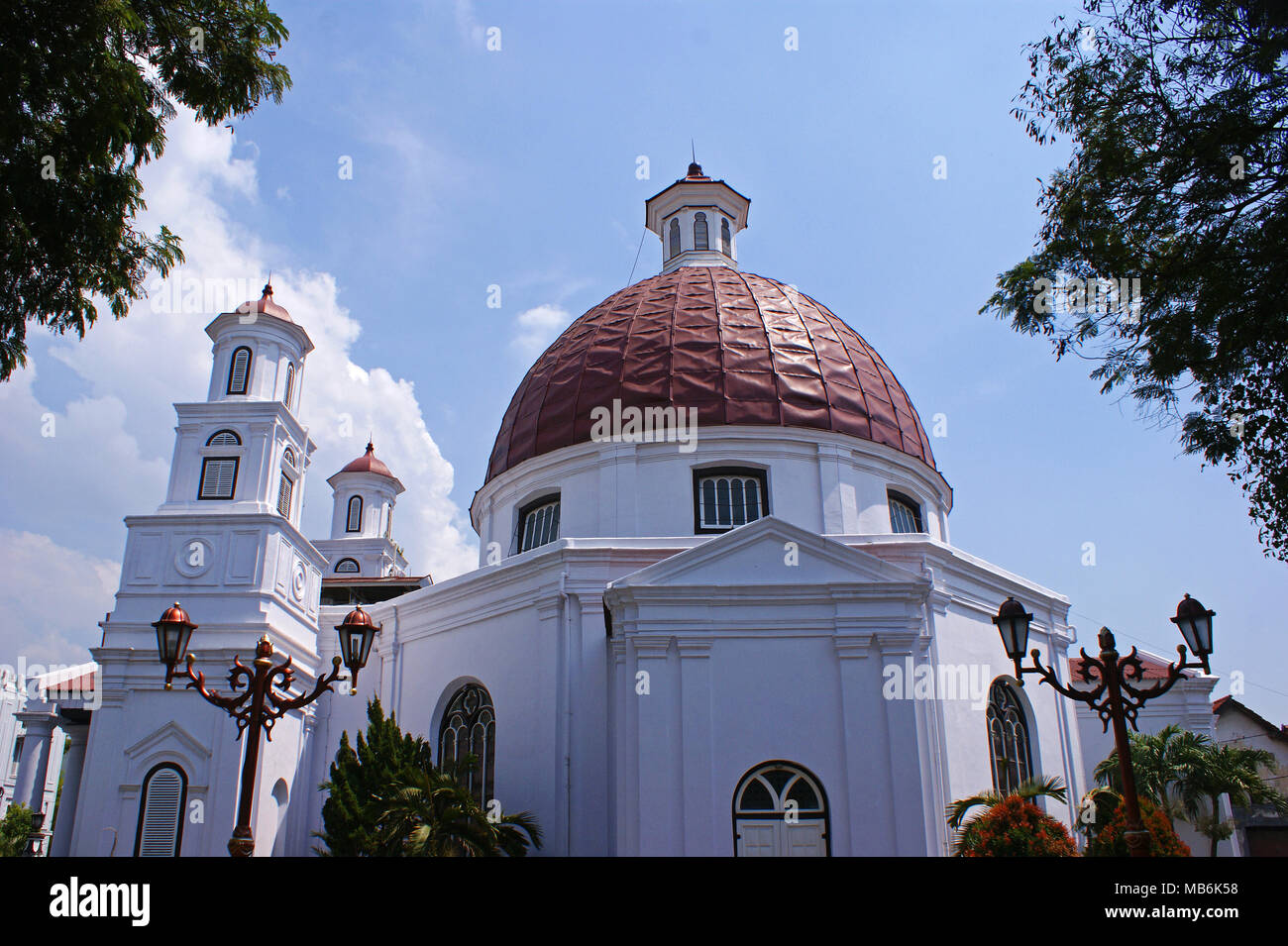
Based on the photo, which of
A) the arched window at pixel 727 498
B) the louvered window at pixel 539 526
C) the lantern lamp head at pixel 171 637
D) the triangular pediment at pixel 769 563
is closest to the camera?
the lantern lamp head at pixel 171 637

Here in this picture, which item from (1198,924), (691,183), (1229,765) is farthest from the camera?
(691,183)

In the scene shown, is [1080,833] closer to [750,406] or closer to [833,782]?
[833,782]

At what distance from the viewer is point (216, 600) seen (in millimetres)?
19219

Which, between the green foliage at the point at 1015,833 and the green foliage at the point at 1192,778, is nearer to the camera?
the green foliage at the point at 1015,833

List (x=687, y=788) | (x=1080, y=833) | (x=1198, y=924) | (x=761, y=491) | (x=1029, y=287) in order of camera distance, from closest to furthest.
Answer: (x=1198, y=924) < (x=1029, y=287) < (x=687, y=788) < (x=1080, y=833) < (x=761, y=491)

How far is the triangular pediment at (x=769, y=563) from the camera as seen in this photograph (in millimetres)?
14258

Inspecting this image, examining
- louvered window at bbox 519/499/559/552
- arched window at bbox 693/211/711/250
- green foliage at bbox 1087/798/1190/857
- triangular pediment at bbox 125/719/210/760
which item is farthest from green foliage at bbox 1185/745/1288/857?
triangular pediment at bbox 125/719/210/760

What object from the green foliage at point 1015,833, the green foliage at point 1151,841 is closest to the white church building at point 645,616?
the green foliage at point 1015,833

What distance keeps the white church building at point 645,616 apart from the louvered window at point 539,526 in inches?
2.7

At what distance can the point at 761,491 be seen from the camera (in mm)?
18688

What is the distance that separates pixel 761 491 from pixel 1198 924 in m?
13.6

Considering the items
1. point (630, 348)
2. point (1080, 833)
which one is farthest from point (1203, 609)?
point (630, 348)

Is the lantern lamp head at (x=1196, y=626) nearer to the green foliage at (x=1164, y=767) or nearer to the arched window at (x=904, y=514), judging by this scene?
the arched window at (x=904, y=514)

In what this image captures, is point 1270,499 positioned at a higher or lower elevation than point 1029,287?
lower
